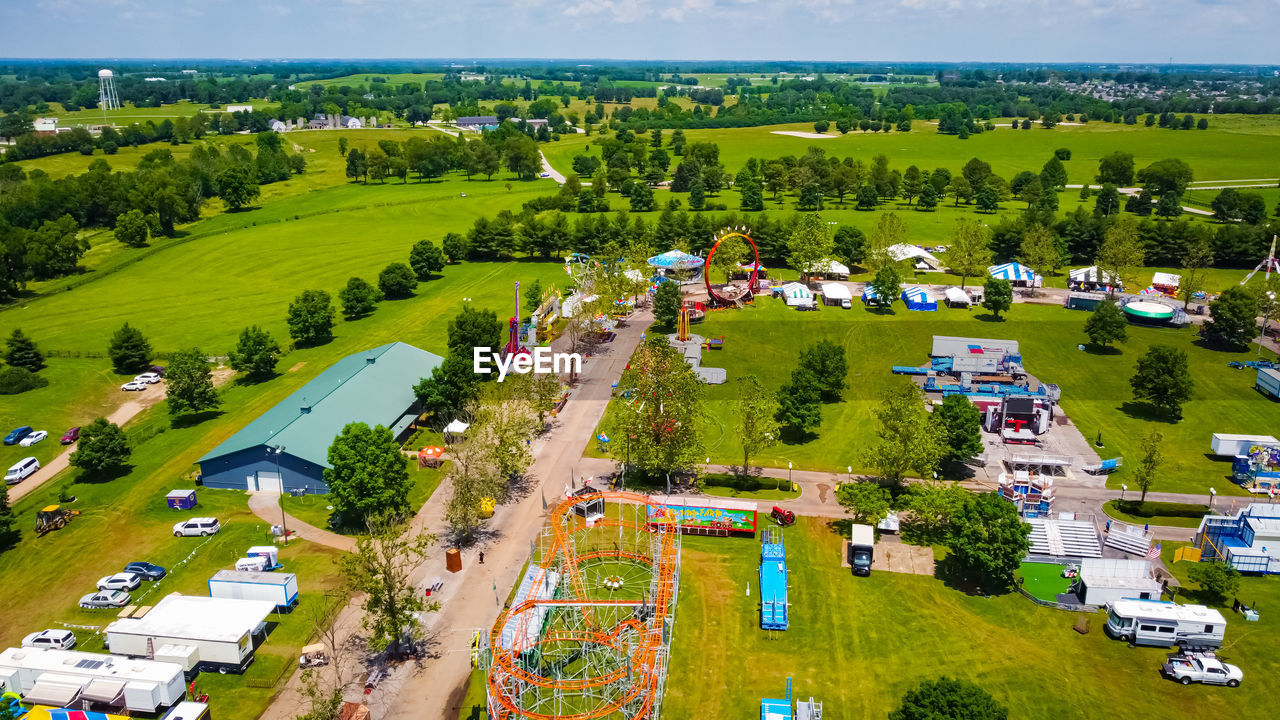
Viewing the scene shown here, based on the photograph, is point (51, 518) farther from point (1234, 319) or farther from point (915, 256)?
point (1234, 319)

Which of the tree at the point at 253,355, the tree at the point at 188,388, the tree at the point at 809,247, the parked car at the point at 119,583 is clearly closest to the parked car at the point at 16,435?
the tree at the point at 188,388

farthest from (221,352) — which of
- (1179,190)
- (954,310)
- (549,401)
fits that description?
(1179,190)

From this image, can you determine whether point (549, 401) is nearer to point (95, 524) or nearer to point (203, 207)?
point (95, 524)

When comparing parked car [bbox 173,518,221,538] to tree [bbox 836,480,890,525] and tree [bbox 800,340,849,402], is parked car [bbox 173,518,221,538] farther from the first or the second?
tree [bbox 800,340,849,402]

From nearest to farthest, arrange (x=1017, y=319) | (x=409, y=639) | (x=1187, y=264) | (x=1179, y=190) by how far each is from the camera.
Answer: (x=409, y=639) < (x=1017, y=319) < (x=1187, y=264) < (x=1179, y=190)

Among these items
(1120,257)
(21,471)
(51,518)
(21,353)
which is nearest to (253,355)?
(21,471)

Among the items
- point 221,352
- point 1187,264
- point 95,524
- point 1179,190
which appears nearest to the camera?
point 95,524

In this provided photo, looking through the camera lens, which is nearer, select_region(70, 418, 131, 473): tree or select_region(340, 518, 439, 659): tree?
select_region(340, 518, 439, 659): tree

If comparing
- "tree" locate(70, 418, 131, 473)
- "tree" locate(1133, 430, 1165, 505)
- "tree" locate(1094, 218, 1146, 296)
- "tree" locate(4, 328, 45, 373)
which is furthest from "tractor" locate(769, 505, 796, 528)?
"tree" locate(4, 328, 45, 373)
